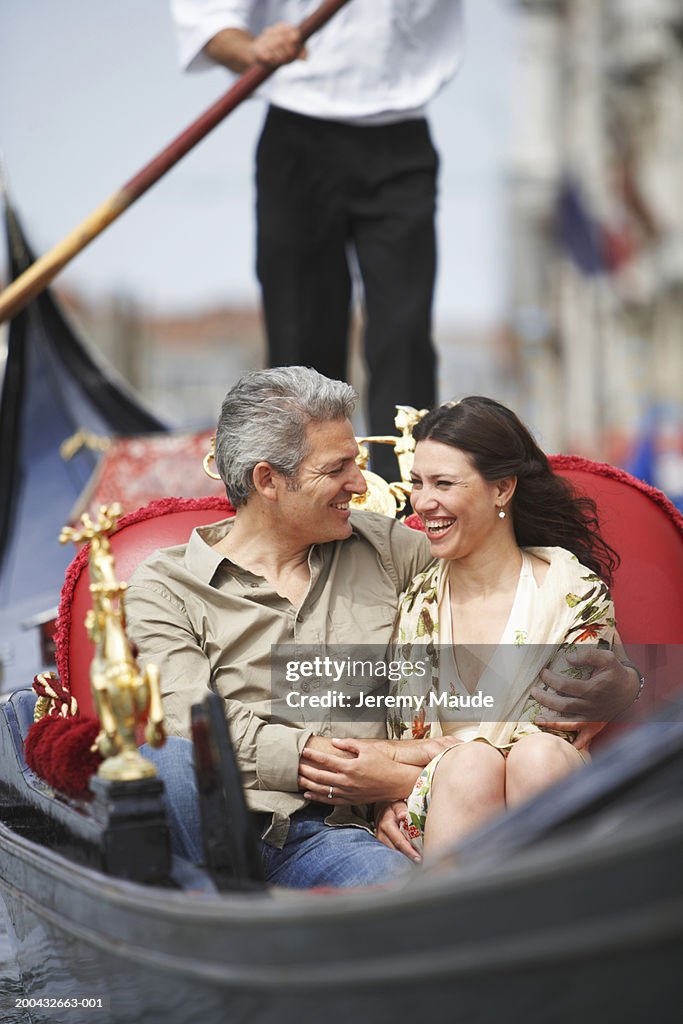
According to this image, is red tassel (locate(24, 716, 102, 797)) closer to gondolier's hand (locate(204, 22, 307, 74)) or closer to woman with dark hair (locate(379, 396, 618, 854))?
woman with dark hair (locate(379, 396, 618, 854))

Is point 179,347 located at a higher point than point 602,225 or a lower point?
lower

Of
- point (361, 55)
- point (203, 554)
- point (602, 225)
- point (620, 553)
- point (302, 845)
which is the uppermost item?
point (361, 55)

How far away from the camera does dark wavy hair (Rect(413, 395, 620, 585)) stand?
4.89 feet

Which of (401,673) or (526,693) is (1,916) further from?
(526,693)

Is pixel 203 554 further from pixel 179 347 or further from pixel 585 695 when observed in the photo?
pixel 179 347

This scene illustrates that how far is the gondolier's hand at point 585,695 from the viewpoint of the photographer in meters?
1.39

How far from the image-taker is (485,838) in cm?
91

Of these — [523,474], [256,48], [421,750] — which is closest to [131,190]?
[256,48]

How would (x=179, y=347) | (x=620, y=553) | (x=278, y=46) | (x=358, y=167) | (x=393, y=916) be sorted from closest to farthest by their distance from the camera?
(x=393, y=916) → (x=620, y=553) → (x=278, y=46) → (x=358, y=167) → (x=179, y=347)

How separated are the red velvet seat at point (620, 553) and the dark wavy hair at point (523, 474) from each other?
57mm

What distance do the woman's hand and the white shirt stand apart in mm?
1262

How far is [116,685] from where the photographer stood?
1143 mm

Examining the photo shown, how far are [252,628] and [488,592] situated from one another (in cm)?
23

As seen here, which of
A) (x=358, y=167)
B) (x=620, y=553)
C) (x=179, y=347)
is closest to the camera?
(x=620, y=553)
